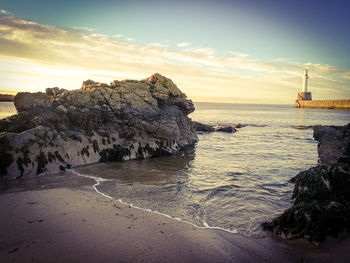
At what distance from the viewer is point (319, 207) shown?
197 inches

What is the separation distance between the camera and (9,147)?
9.03 m

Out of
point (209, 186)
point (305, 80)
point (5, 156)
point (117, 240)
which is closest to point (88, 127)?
point (5, 156)

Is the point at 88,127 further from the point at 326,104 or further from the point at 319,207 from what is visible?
the point at 326,104

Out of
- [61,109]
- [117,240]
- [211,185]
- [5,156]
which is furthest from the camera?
[61,109]

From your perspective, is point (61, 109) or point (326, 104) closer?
point (61, 109)

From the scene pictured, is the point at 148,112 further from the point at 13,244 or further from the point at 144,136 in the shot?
the point at 13,244

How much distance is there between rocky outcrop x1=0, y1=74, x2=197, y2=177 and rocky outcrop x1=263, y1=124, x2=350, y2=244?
9.04 m

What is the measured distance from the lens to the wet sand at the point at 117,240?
13.6 ft

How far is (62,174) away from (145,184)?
12.2 feet

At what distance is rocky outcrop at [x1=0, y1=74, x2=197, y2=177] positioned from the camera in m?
9.56

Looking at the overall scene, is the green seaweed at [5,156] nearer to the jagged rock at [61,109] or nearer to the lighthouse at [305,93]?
the jagged rock at [61,109]

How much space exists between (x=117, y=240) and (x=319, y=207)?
4419mm

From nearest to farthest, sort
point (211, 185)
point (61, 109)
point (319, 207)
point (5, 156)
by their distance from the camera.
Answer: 1. point (319, 207)
2. point (5, 156)
3. point (211, 185)
4. point (61, 109)

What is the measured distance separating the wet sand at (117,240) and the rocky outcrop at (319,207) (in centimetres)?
24
